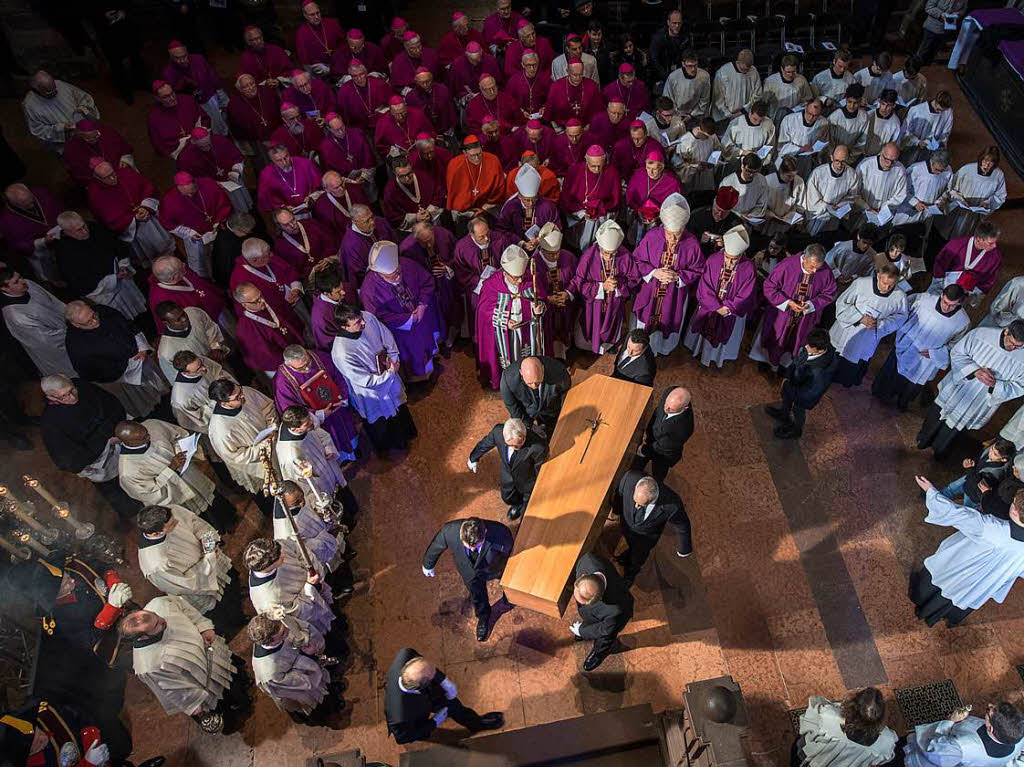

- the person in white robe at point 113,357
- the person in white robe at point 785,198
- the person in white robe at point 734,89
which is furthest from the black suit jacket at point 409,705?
the person in white robe at point 734,89

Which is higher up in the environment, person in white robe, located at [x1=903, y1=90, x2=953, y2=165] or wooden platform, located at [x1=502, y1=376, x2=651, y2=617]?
person in white robe, located at [x1=903, y1=90, x2=953, y2=165]

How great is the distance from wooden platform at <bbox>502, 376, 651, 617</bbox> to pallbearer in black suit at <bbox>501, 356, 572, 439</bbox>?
147 mm

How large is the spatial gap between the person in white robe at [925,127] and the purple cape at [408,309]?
7001 mm

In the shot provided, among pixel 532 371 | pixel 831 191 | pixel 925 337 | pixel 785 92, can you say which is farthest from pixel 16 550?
pixel 785 92

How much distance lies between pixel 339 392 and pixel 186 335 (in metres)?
1.61

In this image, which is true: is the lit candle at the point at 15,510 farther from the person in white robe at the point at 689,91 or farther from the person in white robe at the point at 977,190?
the person in white robe at the point at 977,190

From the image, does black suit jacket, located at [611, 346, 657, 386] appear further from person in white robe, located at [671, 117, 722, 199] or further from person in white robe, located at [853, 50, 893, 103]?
person in white robe, located at [853, 50, 893, 103]

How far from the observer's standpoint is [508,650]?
6.78 metres

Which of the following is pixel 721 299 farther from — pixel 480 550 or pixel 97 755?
pixel 97 755

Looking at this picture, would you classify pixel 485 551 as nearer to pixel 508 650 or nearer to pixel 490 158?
pixel 508 650

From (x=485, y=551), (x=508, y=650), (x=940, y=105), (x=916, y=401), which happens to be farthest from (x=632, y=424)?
Answer: (x=940, y=105)

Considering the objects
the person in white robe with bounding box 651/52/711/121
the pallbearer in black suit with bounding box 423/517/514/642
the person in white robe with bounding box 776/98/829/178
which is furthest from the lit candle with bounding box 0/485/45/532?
the person in white robe with bounding box 776/98/829/178

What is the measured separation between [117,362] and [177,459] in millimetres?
1612

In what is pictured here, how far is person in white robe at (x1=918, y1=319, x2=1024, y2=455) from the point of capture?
6.70 meters
